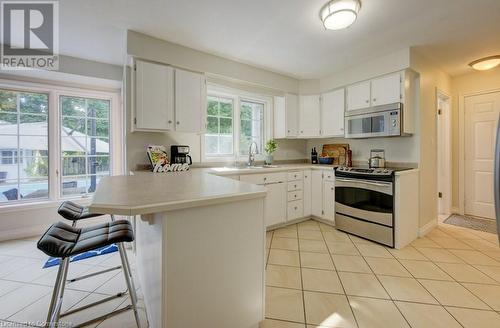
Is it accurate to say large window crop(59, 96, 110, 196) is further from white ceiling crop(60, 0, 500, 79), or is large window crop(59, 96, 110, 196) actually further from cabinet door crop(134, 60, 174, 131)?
cabinet door crop(134, 60, 174, 131)

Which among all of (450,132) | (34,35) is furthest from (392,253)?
(34,35)

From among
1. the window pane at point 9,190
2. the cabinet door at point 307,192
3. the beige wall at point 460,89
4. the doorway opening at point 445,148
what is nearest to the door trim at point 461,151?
the beige wall at point 460,89

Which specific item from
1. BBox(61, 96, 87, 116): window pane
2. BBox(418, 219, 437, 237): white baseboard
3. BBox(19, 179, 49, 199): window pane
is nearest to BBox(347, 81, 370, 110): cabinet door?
BBox(418, 219, 437, 237): white baseboard

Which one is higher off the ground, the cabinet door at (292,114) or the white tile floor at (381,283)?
the cabinet door at (292,114)

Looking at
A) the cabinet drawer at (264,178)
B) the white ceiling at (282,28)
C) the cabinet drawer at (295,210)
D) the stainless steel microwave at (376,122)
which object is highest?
the white ceiling at (282,28)

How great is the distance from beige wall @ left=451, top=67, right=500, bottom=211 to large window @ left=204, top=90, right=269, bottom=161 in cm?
325

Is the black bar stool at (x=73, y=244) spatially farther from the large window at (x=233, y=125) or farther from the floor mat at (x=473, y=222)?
the floor mat at (x=473, y=222)

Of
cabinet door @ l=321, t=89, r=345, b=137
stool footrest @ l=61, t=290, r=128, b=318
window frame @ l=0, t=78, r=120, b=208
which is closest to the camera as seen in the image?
stool footrest @ l=61, t=290, r=128, b=318

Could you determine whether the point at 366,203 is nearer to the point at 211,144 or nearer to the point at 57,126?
the point at 211,144

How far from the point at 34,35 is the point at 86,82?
2.89 ft

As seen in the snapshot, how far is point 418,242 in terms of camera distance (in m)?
2.79

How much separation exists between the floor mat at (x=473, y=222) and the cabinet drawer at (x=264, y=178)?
2768mm

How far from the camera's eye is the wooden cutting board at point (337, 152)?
3787 mm

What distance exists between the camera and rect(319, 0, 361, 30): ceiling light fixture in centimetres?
186
